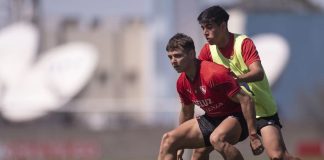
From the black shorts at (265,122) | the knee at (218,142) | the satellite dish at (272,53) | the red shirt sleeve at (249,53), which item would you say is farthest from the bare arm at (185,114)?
the satellite dish at (272,53)

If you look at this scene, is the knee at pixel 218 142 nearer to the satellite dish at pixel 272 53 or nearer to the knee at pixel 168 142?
the knee at pixel 168 142

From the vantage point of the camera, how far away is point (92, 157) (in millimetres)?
A: 32656

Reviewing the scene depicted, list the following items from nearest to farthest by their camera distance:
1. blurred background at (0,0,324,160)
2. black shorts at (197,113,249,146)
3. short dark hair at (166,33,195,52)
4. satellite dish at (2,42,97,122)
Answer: short dark hair at (166,33,195,52) < black shorts at (197,113,249,146) < blurred background at (0,0,324,160) < satellite dish at (2,42,97,122)

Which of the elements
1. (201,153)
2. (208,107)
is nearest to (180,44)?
(208,107)

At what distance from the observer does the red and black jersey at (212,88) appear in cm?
1239

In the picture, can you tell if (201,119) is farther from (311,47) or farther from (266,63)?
(311,47)

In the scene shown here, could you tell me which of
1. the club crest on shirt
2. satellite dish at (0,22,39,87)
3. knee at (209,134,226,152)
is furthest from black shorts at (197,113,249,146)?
satellite dish at (0,22,39,87)

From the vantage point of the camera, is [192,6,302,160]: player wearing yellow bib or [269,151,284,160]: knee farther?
[269,151,284,160]: knee

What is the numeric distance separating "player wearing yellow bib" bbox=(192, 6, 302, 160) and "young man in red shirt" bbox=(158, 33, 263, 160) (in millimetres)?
231

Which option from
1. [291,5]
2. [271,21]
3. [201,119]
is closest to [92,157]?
[201,119]

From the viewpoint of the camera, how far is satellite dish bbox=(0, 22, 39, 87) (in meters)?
41.6

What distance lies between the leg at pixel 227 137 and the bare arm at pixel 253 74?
654mm

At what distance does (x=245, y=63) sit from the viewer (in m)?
12.7

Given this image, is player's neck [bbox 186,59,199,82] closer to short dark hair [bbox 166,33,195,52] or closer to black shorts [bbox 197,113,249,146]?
short dark hair [bbox 166,33,195,52]
